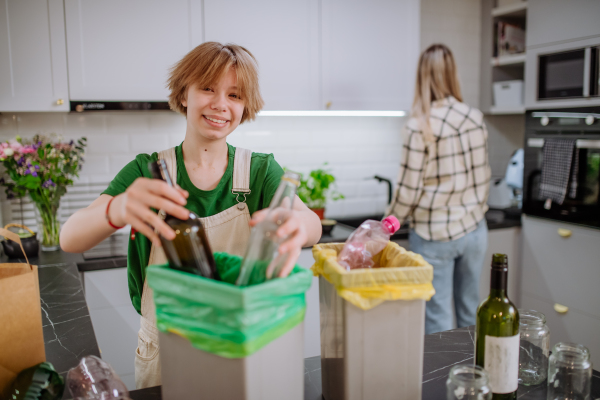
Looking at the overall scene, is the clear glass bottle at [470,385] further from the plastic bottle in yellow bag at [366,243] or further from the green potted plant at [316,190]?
the green potted plant at [316,190]

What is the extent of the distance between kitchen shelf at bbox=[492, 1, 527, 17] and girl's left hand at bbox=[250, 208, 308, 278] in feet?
9.14

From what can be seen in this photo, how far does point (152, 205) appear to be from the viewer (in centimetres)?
71

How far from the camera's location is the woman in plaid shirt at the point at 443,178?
2.26 m

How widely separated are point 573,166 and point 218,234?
2095 millimetres

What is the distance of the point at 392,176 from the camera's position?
316 centimetres

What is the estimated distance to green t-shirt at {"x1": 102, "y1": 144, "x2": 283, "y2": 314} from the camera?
4.00 feet

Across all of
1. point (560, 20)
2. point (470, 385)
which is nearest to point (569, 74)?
point (560, 20)

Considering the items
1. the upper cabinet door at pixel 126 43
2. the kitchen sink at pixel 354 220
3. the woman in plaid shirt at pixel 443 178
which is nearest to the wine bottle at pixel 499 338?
the woman in plaid shirt at pixel 443 178

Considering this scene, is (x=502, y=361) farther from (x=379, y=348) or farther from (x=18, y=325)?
(x=18, y=325)

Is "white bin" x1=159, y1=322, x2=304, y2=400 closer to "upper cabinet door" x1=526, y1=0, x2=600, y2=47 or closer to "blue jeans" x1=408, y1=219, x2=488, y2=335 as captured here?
"blue jeans" x1=408, y1=219, x2=488, y2=335

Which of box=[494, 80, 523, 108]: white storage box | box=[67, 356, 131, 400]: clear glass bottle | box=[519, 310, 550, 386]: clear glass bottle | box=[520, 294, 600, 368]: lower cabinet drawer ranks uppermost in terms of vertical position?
box=[494, 80, 523, 108]: white storage box

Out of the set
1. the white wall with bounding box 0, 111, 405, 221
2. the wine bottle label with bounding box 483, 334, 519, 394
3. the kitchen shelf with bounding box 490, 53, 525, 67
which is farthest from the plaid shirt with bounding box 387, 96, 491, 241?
the wine bottle label with bounding box 483, 334, 519, 394

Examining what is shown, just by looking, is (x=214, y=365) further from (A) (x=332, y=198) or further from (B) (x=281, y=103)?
(A) (x=332, y=198)

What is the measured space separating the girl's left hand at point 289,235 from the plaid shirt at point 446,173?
1709 mm
